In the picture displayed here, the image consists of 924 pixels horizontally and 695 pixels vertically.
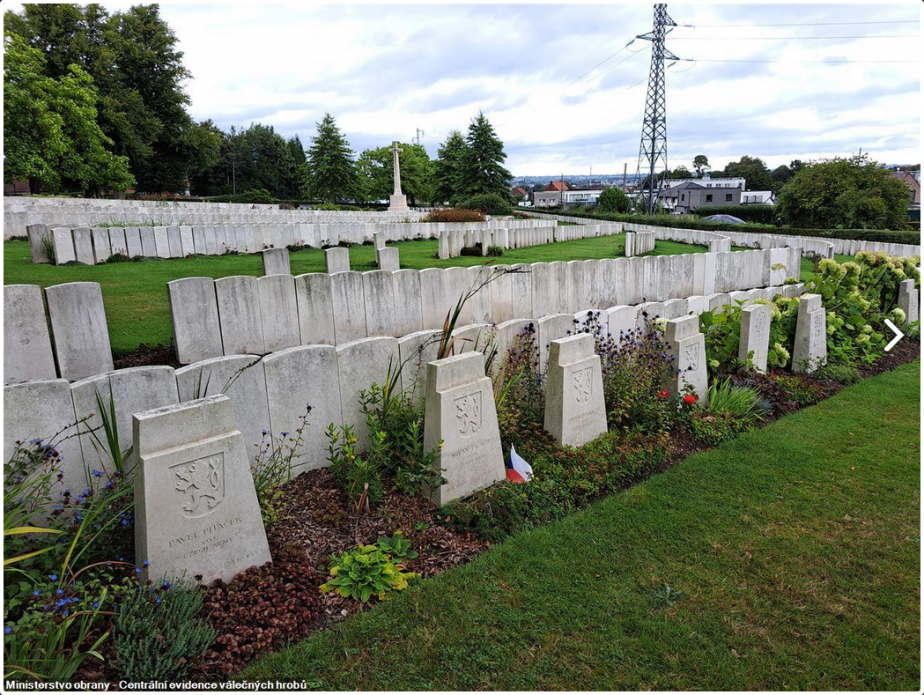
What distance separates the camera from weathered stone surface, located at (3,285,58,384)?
405 centimetres

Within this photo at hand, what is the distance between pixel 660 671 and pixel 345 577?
1737mm

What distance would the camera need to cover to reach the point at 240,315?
5.54 metres

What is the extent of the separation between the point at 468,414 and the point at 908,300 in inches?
328

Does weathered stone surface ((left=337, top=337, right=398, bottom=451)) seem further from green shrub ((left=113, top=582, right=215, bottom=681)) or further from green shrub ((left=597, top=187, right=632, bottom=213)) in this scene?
green shrub ((left=597, top=187, right=632, bottom=213))

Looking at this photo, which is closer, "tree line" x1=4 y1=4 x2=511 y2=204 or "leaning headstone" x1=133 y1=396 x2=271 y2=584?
"leaning headstone" x1=133 y1=396 x2=271 y2=584

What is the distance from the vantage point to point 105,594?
2.60 m

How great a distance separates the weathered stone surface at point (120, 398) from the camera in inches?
125

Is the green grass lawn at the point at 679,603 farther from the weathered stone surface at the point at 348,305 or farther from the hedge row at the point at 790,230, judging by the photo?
the hedge row at the point at 790,230

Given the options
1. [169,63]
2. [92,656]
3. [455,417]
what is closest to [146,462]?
[92,656]

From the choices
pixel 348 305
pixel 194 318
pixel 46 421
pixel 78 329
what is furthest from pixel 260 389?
pixel 348 305

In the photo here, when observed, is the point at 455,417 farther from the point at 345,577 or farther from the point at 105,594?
the point at 105,594

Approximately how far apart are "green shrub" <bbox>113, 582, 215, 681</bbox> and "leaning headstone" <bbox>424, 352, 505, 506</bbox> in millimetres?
1705

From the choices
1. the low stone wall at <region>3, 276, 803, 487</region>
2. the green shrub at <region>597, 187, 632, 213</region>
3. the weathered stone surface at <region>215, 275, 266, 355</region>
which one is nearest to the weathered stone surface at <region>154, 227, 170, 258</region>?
the weathered stone surface at <region>215, 275, 266, 355</region>

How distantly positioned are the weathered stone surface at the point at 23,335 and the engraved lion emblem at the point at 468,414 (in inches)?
127
